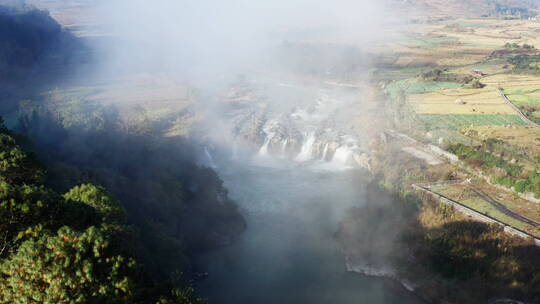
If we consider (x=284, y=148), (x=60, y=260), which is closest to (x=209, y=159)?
(x=284, y=148)

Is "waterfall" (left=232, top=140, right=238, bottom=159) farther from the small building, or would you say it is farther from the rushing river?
the small building

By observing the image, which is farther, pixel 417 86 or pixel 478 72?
pixel 478 72

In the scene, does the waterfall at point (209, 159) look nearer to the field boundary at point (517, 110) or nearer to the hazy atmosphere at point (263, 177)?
the hazy atmosphere at point (263, 177)

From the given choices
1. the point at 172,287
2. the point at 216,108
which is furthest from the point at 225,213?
the point at 216,108

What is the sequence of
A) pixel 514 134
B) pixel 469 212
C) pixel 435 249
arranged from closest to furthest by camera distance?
pixel 435 249, pixel 469 212, pixel 514 134

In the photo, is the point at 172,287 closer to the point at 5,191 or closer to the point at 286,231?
the point at 5,191

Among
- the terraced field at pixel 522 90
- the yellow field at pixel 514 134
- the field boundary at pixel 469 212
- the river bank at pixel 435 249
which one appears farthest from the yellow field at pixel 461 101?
the field boundary at pixel 469 212

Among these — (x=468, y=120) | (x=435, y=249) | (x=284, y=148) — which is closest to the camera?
(x=435, y=249)

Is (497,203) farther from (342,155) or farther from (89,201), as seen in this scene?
(89,201)
